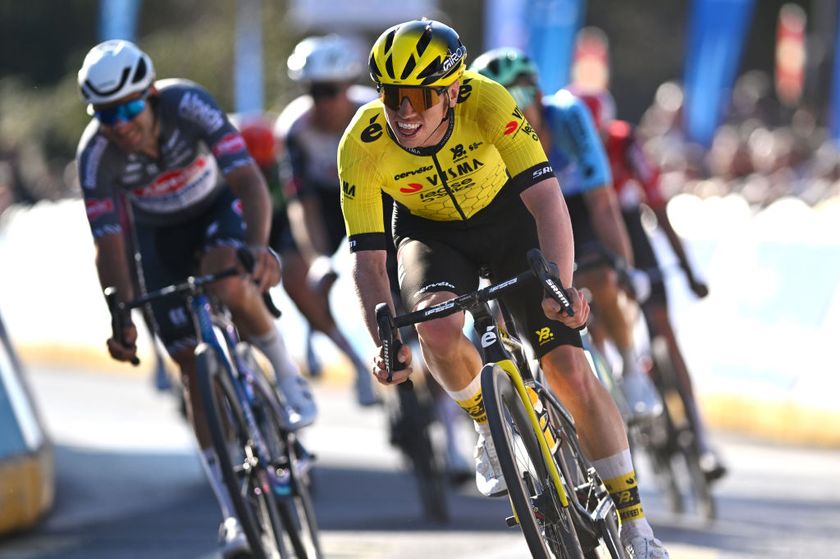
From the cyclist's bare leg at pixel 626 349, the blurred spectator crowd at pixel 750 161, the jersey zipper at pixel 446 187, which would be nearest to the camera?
the jersey zipper at pixel 446 187

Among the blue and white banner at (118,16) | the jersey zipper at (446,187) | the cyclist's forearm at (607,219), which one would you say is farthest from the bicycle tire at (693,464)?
the blue and white banner at (118,16)

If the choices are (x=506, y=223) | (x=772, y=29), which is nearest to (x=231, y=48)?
(x=772, y=29)

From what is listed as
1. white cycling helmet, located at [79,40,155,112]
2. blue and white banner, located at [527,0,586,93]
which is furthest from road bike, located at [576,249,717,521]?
blue and white banner, located at [527,0,586,93]

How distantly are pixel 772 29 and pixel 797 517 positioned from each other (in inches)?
1631

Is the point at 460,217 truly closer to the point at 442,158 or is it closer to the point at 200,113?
the point at 442,158

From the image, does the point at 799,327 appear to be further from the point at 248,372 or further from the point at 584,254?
the point at 248,372

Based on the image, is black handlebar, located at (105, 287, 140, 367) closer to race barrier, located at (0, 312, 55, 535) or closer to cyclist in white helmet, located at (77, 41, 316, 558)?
cyclist in white helmet, located at (77, 41, 316, 558)

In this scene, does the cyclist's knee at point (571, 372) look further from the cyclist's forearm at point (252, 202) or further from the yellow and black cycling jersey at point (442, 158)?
the cyclist's forearm at point (252, 202)

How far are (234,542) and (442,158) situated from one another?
194 cm

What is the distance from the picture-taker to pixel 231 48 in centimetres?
4441

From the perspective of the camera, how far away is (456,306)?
5.62 metres

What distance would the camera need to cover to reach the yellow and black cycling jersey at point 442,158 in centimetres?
596

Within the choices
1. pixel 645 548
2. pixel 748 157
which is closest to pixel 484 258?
pixel 645 548

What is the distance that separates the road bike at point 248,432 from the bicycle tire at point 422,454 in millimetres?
2033
